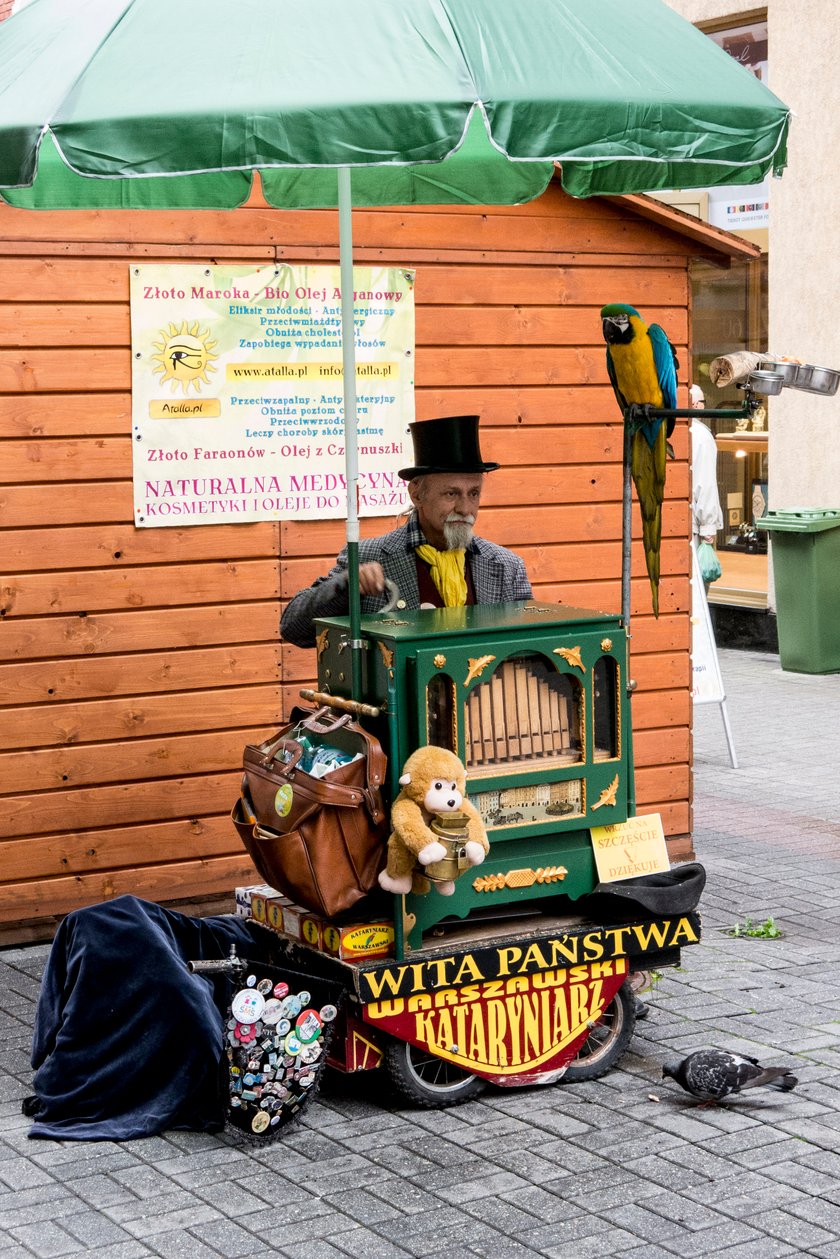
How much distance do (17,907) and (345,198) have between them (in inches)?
115

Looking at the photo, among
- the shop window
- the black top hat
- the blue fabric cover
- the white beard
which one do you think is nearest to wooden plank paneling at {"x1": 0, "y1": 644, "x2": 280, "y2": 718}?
the blue fabric cover

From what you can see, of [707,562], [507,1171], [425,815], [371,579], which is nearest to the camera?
[507,1171]

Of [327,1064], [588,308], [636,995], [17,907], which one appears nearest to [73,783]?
[17,907]

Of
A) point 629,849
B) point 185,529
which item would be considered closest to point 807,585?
point 185,529

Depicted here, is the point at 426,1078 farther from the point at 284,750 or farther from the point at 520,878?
the point at 284,750

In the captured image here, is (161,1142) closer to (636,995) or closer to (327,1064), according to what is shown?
(327,1064)

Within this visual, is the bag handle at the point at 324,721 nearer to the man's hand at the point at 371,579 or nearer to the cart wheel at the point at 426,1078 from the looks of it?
the man's hand at the point at 371,579

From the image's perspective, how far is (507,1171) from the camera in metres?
4.45

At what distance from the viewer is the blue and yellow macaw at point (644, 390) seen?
547cm

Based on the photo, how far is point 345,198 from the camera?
5008 millimetres

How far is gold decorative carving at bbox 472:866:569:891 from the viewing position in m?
4.82

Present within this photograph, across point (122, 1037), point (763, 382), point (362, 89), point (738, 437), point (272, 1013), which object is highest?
point (362, 89)

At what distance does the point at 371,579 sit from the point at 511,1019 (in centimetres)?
135

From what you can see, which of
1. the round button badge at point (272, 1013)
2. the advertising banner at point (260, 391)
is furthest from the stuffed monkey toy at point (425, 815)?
the advertising banner at point (260, 391)
